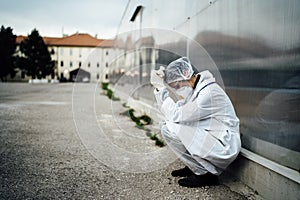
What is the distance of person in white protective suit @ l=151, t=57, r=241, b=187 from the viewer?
3131 millimetres

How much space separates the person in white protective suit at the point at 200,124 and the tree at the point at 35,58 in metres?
64.3

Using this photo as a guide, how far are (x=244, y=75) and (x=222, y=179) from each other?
3.74 ft

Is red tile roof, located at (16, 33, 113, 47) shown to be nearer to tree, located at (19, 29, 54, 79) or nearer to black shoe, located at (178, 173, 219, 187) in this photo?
black shoe, located at (178, 173, 219, 187)

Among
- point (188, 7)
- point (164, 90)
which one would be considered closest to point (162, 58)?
point (188, 7)

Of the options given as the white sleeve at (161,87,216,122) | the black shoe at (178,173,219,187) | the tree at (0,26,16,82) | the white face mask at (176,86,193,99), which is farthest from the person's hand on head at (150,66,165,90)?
the tree at (0,26,16,82)

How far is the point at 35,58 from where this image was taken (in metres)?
65.4

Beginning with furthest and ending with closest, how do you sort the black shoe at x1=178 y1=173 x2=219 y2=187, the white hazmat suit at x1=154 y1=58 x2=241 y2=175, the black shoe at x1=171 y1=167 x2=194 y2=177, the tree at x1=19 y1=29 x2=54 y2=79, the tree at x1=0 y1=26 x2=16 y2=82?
the tree at x1=19 y1=29 x2=54 y2=79 < the tree at x1=0 y1=26 x2=16 y2=82 < the black shoe at x1=171 y1=167 x2=194 y2=177 < the black shoe at x1=178 y1=173 x2=219 y2=187 < the white hazmat suit at x1=154 y1=58 x2=241 y2=175

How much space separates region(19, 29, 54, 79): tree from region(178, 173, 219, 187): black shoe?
6440 centimetres

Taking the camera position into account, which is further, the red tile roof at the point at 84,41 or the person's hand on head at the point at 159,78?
the red tile roof at the point at 84,41

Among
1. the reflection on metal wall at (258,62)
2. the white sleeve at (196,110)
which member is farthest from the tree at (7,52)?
the white sleeve at (196,110)

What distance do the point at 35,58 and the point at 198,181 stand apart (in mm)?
66723

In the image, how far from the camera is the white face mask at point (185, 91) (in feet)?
11.1

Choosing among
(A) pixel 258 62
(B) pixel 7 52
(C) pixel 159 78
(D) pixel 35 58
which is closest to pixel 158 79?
(C) pixel 159 78

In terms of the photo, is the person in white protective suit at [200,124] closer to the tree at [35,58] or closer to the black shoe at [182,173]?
the black shoe at [182,173]
